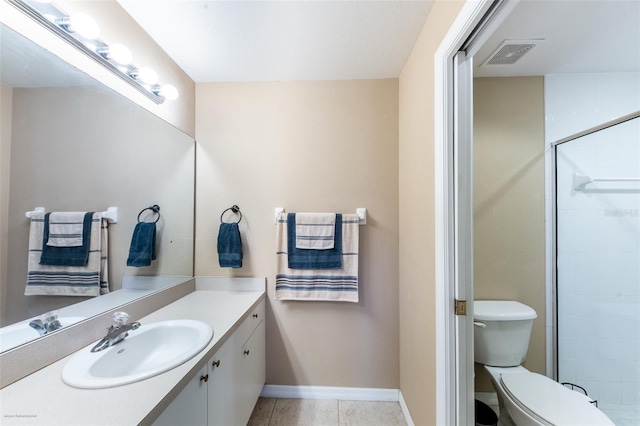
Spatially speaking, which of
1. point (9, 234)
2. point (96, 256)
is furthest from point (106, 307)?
point (9, 234)

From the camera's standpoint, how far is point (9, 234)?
74 centimetres

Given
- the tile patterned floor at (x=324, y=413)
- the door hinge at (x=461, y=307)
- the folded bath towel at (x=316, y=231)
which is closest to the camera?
the door hinge at (x=461, y=307)

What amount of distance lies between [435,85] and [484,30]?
0.25 metres

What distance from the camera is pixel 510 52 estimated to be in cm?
132

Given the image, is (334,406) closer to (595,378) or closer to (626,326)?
(595,378)

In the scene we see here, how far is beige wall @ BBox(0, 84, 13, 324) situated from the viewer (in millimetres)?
717

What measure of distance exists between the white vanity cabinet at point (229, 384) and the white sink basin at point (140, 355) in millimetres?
113

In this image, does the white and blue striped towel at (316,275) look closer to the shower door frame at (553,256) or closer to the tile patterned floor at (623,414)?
the shower door frame at (553,256)

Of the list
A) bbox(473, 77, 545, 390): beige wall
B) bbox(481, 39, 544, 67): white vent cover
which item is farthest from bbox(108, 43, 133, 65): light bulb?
bbox(473, 77, 545, 390): beige wall

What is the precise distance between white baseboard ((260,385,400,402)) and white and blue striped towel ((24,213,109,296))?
4.31 feet

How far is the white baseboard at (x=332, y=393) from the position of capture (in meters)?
1.63

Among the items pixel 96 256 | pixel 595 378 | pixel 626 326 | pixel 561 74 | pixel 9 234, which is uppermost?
pixel 561 74

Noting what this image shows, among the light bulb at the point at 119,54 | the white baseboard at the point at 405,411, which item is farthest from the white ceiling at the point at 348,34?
the white baseboard at the point at 405,411

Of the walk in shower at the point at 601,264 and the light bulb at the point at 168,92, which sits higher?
the light bulb at the point at 168,92
